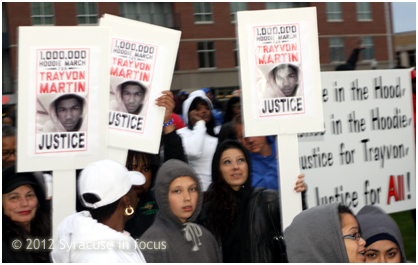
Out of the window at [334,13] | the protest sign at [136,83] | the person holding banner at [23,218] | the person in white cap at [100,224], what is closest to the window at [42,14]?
the protest sign at [136,83]

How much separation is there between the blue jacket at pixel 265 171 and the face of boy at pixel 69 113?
1.03 metres

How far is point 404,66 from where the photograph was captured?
174 inches

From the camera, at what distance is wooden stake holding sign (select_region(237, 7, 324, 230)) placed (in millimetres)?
3484

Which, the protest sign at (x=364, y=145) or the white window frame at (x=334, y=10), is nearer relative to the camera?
the white window frame at (x=334, y=10)

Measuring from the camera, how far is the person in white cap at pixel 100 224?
249 centimetres

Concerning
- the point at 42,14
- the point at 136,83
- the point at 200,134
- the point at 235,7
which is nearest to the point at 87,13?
the point at 42,14

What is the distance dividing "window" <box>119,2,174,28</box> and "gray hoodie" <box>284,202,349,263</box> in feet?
5.12

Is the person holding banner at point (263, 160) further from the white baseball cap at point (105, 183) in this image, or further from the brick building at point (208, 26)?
the white baseball cap at point (105, 183)

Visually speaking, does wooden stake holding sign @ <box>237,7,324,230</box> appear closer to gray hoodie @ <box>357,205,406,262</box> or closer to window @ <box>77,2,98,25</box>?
gray hoodie @ <box>357,205,406,262</box>

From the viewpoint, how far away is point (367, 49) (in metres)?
4.14

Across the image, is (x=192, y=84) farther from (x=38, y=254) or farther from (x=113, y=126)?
(x=38, y=254)

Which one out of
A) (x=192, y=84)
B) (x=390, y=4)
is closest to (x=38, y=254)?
(x=192, y=84)

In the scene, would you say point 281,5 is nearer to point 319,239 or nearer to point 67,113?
point 67,113

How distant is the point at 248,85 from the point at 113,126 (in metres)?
0.75
